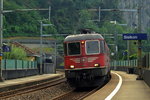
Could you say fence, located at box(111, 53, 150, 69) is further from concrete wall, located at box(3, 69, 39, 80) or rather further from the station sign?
concrete wall, located at box(3, 69, 39, 80)

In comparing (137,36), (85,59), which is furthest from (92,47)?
(137,36)

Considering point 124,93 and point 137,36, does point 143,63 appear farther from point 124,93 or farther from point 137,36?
point 124,93

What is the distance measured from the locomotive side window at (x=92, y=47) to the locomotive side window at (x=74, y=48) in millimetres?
594

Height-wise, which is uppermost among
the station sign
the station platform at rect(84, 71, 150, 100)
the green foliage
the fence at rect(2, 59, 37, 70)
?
the station sign

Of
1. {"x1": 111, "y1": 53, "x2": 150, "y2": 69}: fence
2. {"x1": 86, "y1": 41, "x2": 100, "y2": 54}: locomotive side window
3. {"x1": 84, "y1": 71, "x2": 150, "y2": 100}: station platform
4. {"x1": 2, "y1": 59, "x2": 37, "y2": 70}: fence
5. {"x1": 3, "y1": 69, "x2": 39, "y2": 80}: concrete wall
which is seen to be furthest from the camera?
{"x1": 2, "y1": 59, "x2": 37, "y2": 70}: fence

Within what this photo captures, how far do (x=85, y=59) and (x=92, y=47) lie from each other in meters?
1.07

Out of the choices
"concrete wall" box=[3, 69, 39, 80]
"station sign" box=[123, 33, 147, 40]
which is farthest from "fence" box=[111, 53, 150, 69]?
"concrete wall" box=[3, 69, 39, 80]

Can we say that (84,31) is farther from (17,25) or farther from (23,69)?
(17,25)

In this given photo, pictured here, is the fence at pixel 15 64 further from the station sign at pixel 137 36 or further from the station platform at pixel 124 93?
the station platform at pixel 124 93

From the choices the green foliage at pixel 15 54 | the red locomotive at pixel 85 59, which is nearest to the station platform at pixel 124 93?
the red locomotive at pixel 85 59

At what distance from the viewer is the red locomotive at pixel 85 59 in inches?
952

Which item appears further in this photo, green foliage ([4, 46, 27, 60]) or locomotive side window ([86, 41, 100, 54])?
green foliage ([4, 46, 27, 60])

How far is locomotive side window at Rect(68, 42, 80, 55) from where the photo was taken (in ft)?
81.8

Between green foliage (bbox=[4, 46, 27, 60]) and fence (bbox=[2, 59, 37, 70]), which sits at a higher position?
green foliage (bbox=[4, 46, 27, 60])
